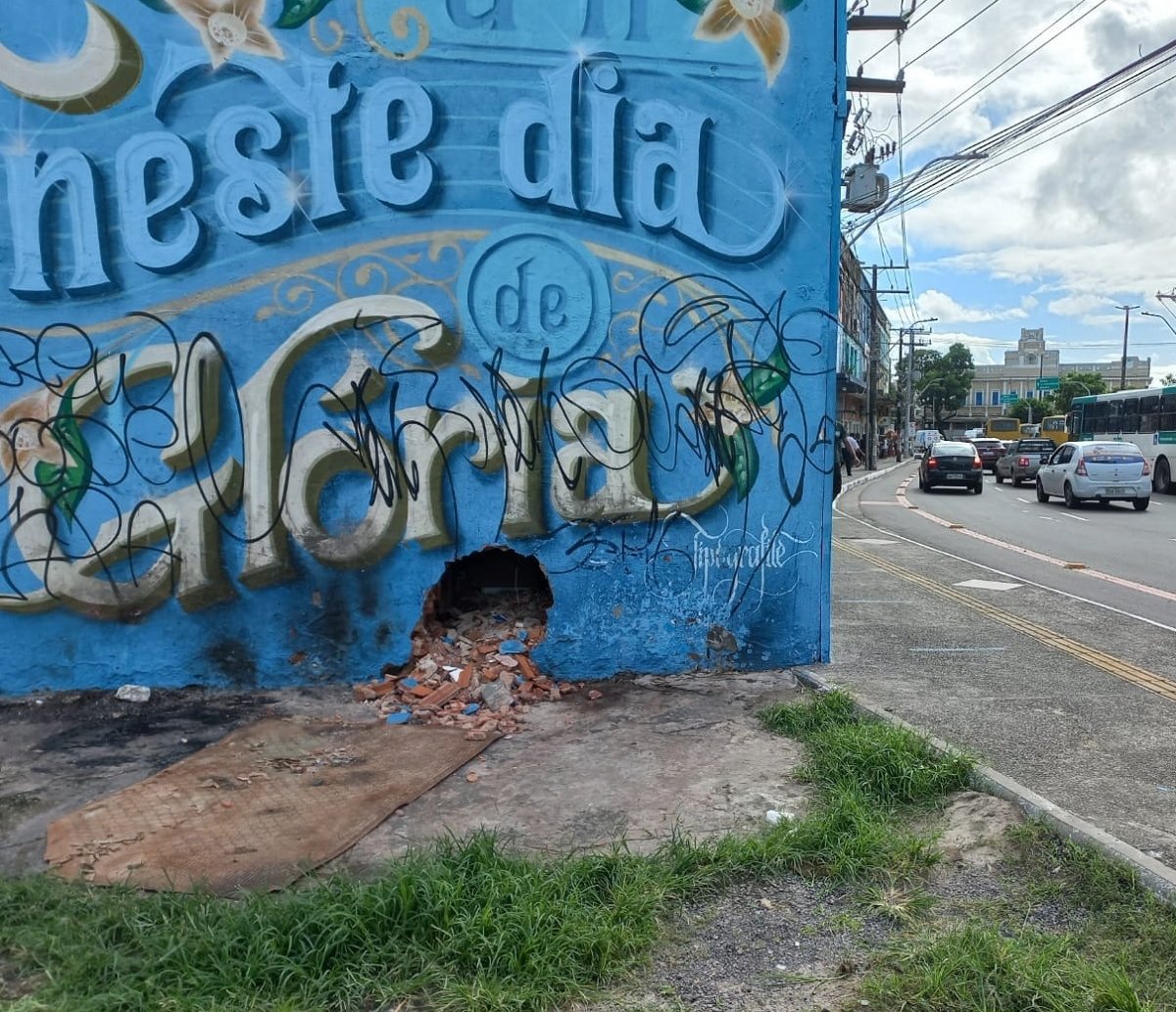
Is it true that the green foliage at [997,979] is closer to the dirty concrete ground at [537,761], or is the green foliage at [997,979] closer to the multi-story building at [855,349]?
the dirty concrete ground at [537,761]

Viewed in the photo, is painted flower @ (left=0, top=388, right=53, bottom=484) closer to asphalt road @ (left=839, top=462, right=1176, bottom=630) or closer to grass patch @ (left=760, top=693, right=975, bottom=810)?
grass patch @ (left=760, top=693, right=975, bottom=810)

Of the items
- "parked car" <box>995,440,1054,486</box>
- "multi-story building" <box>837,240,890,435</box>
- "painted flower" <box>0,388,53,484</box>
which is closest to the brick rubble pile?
"painted flower" <box>0,388,53,484</box>

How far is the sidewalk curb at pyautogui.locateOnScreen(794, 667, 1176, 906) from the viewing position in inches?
127

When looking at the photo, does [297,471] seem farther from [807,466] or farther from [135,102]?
[807,466]

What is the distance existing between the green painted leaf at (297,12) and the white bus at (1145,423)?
25775mm

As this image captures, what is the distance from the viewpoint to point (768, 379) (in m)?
6.10

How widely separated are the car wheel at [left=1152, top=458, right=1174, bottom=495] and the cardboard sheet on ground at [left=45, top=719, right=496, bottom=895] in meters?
25.9

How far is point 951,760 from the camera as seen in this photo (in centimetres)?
429

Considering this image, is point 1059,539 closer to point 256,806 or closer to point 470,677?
Answer: point 470,677

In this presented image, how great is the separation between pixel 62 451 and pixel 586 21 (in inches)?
175

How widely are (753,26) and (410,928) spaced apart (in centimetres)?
579

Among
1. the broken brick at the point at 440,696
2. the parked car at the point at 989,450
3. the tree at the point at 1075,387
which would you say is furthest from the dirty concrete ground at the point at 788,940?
the tree at the point at 1075,387

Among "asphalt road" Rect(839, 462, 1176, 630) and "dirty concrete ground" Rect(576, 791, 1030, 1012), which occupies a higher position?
"dirty concrete ground" Rect(576, 791, 1030, 1012)

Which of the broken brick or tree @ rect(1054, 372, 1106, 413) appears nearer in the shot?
the broken brick
